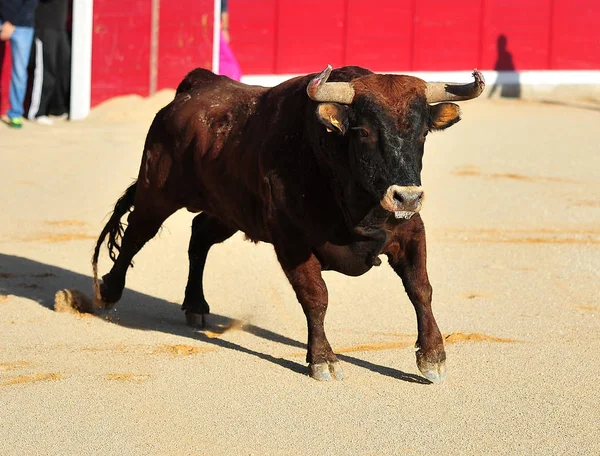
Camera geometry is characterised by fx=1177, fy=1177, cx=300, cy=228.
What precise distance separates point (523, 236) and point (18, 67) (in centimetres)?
541

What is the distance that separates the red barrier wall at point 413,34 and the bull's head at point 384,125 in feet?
31.5

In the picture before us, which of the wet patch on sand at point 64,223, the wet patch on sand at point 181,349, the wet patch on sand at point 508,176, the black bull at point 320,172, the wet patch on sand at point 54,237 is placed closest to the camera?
the black bull at point 320,172

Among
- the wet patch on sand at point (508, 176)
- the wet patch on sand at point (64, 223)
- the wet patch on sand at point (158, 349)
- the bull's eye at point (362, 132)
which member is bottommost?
the wet patch on sand at point (158, 349)

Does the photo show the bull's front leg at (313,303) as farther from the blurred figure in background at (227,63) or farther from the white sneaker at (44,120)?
the blurred figure in background at (227,63)

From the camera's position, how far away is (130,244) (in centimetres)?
582

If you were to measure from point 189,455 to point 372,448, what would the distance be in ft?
1.95

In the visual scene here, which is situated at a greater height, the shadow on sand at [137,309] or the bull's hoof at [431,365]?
the bull's hoof at [431,365]

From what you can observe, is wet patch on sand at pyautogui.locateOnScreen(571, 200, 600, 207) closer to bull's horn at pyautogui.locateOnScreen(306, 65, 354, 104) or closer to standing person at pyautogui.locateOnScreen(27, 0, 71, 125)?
bull's horn at pyautogui.locateOnScreen(306, 65, 354, 104)

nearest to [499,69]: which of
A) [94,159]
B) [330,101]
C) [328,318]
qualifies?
[94,159]

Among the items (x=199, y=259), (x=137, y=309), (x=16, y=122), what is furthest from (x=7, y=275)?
(x=16, y=122)

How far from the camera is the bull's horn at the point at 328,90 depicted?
4.25 metres

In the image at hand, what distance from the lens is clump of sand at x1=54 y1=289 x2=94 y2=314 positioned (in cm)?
572

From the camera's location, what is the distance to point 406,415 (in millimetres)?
4176

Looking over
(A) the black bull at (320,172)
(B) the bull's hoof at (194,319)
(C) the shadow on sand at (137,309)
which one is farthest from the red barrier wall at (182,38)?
(B) the bull's hoof at (194,319)
